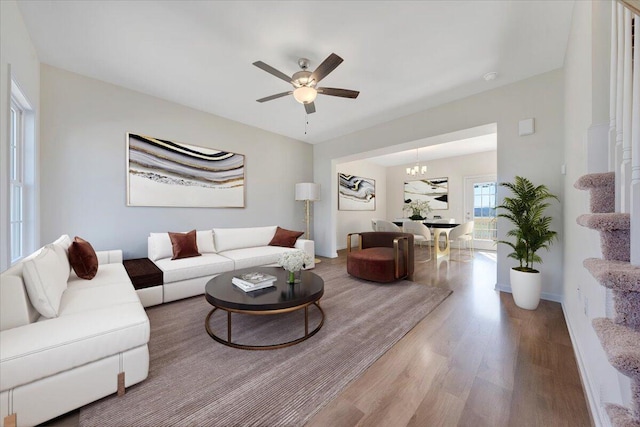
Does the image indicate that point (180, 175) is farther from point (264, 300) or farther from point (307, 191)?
point (264, 300)

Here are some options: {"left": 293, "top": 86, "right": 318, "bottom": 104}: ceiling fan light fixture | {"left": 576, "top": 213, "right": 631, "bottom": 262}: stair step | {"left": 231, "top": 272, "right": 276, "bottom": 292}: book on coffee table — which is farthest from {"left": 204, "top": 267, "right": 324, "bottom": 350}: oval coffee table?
{"left": 293, "top": 86, "right": 318, "bottom": 104}: ceiling fan light fixture

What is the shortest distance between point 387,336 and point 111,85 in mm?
4477

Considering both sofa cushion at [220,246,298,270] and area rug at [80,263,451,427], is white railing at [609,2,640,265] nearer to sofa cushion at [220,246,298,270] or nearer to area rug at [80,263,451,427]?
area rug at [80,263,451,427]

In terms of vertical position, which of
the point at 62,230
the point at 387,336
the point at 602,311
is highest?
the point at 62,230

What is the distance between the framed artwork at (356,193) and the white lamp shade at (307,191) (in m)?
1.37

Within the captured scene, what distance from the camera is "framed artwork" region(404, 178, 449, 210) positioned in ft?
22.4

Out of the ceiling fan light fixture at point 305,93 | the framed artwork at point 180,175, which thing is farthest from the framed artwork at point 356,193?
the ceiling fan light fixture at point 305,93

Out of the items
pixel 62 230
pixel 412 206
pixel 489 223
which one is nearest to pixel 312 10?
pixel 62 230

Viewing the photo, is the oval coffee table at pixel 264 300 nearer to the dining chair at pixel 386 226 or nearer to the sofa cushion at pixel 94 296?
the sofa cushion at pixel 94 296

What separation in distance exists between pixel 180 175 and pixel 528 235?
185 inches

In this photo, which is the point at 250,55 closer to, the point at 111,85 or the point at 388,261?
the point at 111,85

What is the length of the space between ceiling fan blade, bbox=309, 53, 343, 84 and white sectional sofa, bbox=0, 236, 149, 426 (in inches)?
94.1

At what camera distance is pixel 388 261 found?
3432 mm

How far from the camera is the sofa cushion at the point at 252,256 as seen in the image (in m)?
3.38
